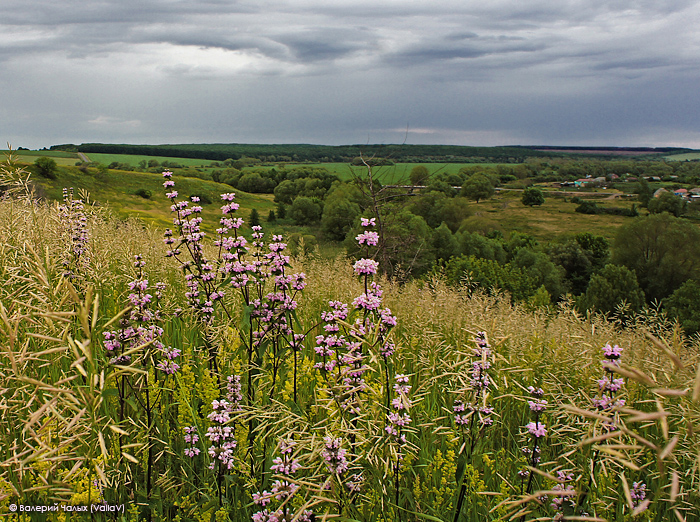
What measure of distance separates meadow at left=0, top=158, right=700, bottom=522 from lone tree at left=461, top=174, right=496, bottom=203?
132 metres

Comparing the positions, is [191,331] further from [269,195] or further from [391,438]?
[269,195]

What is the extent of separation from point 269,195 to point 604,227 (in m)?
83.0

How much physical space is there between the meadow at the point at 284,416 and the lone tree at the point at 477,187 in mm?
131501

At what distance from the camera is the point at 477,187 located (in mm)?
130500

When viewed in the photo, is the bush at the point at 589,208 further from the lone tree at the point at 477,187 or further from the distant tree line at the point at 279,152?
the distant tree line at the point at 279,152

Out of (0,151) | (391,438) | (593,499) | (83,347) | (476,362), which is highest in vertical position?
(0,151)

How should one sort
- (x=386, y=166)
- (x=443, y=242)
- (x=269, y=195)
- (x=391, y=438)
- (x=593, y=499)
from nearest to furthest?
1. (x=391, y=438)
2. (x=593, y=499)
3. (x=386, y=166)
4. (x=443, y=242)
5. (x=269, y=195)

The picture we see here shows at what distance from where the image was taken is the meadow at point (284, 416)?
195cm

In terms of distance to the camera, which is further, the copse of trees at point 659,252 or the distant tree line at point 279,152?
the distant tree line at point 279,152

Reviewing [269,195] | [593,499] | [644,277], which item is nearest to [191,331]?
[593,499]

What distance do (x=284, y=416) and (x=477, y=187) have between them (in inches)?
5361

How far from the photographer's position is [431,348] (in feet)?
17.4

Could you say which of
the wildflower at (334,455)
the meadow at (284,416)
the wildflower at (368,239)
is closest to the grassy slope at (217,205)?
the meadow at (284,416)

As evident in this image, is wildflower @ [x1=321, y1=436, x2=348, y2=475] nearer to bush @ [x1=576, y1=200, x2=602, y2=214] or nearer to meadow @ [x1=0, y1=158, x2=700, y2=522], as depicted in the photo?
meadow @ [x1=0, y1=158, x2=700, y2=522]
